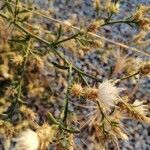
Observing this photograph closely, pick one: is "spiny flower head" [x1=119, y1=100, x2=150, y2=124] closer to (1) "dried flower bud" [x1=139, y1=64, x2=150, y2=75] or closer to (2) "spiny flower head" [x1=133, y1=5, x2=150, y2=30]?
(1) "dried flower bud" [x1=139, y1=64, x2=150, y2=75]

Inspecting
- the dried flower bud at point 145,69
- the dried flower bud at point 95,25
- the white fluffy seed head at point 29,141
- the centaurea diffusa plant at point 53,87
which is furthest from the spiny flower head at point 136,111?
the dried flower bud at point 95,25

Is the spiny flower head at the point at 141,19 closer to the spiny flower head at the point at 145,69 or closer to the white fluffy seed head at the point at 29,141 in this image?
the spiny flower head at the point at 145,69

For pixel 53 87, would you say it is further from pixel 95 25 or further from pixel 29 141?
pixel 29 141

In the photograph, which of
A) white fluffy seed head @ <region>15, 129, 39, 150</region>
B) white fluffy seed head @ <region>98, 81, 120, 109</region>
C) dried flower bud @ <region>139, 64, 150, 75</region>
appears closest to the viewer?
white fluffy seed head @ <region>15, 129, 39, 150</region>

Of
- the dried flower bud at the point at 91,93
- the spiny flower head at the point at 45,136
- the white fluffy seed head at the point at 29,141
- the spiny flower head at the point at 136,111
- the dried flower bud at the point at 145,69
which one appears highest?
the dried flower bud at the point at 145,69

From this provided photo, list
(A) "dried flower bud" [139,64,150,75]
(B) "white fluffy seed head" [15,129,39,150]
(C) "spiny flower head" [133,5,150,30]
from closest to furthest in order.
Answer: (B) "white fluffy seed head" [15,129,39,150] < (A) "dried flower bud" [139,64,150,75] < (C) "spiny flower head" [133,5,150,30]

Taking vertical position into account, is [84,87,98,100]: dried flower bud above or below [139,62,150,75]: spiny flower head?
below

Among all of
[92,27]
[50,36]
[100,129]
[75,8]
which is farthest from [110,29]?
[100,129]

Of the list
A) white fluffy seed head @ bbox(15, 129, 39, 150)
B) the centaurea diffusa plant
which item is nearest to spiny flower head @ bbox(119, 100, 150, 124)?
the centaurea diffusa plant
